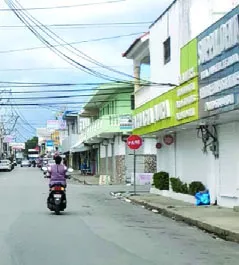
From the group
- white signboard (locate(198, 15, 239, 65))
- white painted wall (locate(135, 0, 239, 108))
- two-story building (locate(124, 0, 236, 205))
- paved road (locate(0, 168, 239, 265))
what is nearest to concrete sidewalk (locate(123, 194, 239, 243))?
paved road (locate(0, 168, 239, 265))

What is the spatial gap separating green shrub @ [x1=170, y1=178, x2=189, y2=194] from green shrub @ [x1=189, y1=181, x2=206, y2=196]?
1.05 meters

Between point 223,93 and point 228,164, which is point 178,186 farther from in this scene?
point 223,93

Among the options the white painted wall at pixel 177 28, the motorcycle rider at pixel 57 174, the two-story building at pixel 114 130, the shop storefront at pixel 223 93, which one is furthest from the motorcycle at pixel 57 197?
the two-story building at pixel 114 130

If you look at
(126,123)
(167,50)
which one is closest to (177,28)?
(167,50)

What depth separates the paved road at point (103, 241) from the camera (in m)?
10.8

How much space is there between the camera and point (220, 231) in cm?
1480

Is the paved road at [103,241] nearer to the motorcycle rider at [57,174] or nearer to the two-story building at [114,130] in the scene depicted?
the motorcycle rider at [57,174]

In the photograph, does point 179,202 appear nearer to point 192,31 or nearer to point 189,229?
point 192,31

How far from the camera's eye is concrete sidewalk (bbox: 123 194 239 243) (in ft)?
48.5

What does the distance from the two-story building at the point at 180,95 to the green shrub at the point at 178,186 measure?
0.31 meters

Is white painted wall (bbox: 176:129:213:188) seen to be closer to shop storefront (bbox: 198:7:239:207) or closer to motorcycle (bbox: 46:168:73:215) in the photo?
shop storefront (bbox: 198:7:239:207)

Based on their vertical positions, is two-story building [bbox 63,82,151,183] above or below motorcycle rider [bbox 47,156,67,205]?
above

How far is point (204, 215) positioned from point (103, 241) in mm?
5827

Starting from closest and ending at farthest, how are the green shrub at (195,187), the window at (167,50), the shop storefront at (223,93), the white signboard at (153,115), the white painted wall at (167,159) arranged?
the shop storefront at (223,93) < the green shrub at (195,187) < the white signboard at (153,115) < the window at (167,50) < the white painted wall at (167,159)
